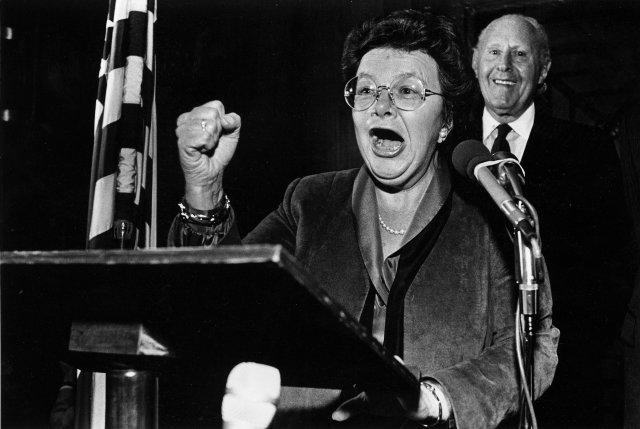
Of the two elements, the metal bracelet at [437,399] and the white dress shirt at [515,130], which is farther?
the white dress shirt at [515,130]

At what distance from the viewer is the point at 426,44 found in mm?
2133

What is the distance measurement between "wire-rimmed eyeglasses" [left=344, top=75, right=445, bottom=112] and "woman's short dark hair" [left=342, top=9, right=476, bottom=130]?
80mm

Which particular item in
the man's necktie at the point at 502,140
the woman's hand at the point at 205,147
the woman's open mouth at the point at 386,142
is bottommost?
the woman's hand at the point at 205,147

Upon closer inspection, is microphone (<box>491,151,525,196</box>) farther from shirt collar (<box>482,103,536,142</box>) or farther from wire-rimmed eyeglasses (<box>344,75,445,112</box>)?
shirt collar (<box>482,103,536,142</box>)

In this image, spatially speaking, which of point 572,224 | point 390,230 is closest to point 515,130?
point 572,224

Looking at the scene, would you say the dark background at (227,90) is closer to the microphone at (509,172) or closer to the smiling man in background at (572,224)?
the smiling man in background at (572,224)

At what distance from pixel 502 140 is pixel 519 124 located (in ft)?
0.42

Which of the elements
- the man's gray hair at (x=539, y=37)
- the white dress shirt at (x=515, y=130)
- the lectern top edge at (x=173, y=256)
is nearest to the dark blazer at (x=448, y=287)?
the white dress shirt at (x=515, y=130)

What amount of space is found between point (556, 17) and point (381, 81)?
5.46 feet

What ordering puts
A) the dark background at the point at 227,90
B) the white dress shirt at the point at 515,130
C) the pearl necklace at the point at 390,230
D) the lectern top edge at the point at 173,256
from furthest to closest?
the white dress shirt at the point at 515,130 < the dark background at the point at 227,90 < the pearl necklace at the point at 390,230 < the lectern top edge at the point at 173,256

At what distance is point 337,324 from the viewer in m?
0.84

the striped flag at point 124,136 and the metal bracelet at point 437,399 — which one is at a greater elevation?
the striped flag at point 124,136

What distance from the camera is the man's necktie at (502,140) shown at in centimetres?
281

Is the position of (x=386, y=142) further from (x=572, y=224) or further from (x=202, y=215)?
(x=572, y=224)
